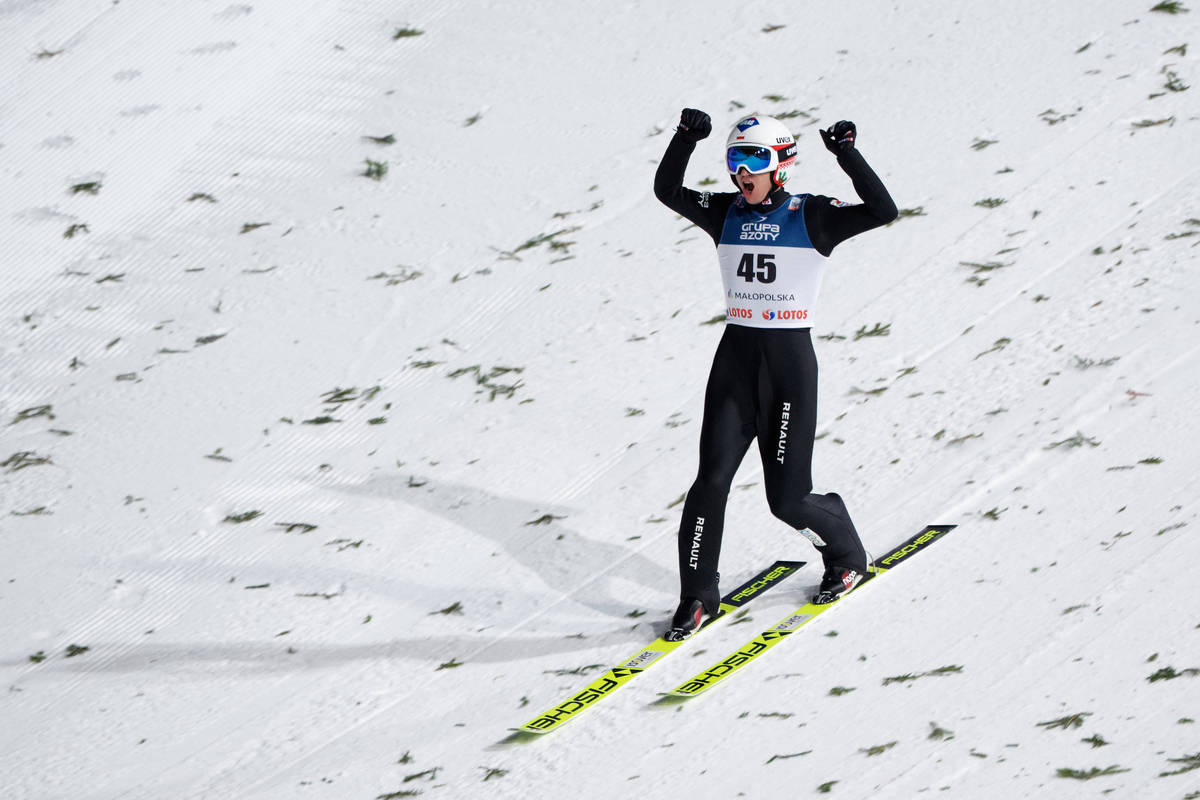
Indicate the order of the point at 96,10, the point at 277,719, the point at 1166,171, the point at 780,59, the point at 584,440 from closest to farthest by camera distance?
the point at 277,719
the point at 584,440
the point at 1166,171
the point at 780,59
the point at 96,10

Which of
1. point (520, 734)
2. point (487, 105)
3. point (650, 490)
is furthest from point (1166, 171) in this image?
point (520, 734)

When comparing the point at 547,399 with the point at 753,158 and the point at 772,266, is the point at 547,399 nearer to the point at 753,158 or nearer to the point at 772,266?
the point at 772,266

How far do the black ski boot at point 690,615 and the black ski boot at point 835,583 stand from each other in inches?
19.6

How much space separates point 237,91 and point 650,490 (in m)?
6.45

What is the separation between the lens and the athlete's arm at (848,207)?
5891 millimetres

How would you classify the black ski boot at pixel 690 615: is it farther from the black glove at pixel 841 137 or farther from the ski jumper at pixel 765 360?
the black glove at pixel 841 137

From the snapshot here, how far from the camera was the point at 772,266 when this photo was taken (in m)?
6.20

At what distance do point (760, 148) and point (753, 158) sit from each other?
52 millimetres

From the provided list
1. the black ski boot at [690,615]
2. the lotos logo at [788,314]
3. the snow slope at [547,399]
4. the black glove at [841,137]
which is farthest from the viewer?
the black ski boot at [690,615]

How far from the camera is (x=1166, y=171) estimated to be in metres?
9.64

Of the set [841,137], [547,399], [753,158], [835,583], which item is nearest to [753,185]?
[753,158]

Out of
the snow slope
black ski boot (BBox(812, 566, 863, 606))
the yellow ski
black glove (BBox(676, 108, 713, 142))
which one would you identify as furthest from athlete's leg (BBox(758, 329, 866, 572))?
black glove (BBox(676, 108, 713, 142))

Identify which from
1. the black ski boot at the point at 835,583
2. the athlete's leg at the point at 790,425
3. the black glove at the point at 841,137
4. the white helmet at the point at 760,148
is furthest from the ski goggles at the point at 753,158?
the black ski boot at the point at 835,583

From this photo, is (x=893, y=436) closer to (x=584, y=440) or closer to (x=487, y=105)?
(x=584, y=440)
